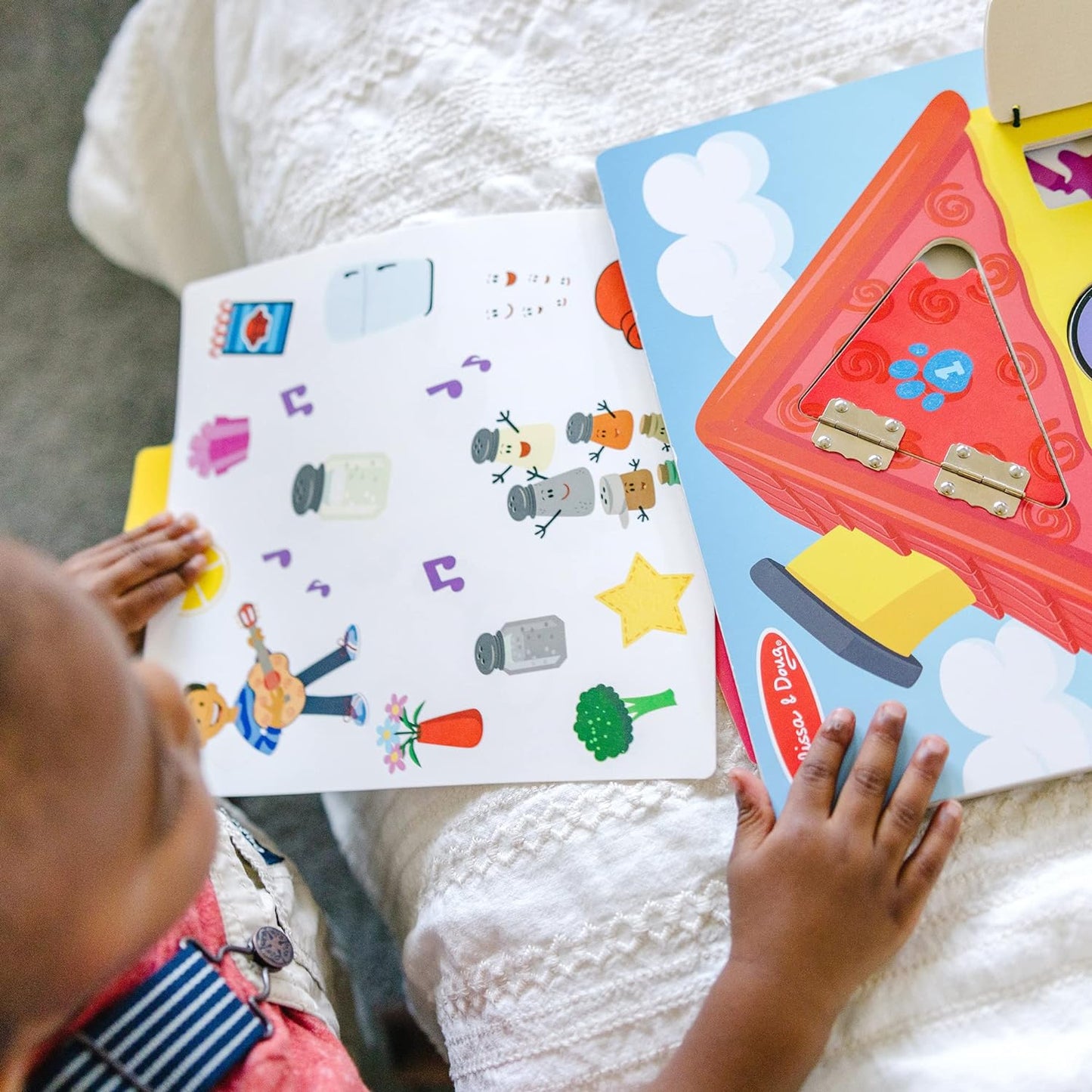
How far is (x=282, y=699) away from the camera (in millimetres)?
585

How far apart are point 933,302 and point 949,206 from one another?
0.19 ft

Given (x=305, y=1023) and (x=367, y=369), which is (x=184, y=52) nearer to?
(x=367, y=369)

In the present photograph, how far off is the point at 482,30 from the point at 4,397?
0.70 meters

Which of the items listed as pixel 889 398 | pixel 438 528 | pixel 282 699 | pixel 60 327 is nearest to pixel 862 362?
pixel 889 398

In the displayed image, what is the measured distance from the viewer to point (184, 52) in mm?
753

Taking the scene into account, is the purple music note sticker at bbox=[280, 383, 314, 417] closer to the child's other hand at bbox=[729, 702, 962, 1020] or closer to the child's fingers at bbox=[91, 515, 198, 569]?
the child's fingers at bbox=[91, 515, 198, 569]

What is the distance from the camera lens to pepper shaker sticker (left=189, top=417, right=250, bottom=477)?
65cm

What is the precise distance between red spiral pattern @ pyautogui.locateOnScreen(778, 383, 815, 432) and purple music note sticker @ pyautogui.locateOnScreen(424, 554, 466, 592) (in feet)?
0.64

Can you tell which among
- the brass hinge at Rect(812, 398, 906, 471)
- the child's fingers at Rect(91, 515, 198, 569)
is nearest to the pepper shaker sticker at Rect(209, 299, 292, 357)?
the child's fingers at Rect(91, 515, 198, 569)

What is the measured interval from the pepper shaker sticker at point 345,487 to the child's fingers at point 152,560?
2.8 inches

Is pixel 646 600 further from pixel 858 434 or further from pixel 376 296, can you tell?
pixel 376 296

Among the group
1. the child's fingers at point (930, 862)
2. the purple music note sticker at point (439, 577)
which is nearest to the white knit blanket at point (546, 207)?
the child's fingers at point (930, 862)

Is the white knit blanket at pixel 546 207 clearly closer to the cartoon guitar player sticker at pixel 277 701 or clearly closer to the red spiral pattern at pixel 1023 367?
the cartoon guitar player sticker at pixel 277 701

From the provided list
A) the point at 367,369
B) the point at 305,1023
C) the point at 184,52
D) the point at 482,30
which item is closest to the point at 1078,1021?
the point at 305,1023
